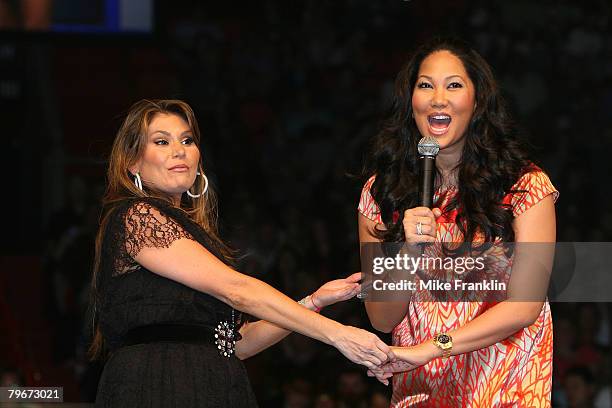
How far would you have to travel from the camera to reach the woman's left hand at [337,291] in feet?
10.7

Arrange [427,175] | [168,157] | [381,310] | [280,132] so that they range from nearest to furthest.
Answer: [427,175] < [168,157] < [381,310] < [280,132]

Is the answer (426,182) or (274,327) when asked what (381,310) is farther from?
(426,182)

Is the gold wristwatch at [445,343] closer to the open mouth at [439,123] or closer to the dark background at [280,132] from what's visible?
the open mouth at [439,123]

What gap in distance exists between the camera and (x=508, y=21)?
802cm

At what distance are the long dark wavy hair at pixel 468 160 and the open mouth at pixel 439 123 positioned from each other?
3.2 inches

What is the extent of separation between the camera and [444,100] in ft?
10.2

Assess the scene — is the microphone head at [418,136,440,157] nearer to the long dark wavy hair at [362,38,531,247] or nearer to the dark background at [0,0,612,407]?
the long dark wavy hair at [362,38,531,247]

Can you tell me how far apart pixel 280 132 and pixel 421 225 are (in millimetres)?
4793

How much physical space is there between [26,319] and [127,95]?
1952 millimetres

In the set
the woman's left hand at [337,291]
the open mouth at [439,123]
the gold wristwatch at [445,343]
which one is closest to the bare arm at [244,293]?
the gold wristwatch at [445,343]

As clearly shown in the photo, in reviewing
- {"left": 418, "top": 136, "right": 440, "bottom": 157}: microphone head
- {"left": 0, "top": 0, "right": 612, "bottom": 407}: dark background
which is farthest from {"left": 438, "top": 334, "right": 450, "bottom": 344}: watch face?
{"left": 0, "top": 0, "right": 612, "bottom": 407}: dark background

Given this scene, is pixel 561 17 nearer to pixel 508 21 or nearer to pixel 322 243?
pixel 508 21

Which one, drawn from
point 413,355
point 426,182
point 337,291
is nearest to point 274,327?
point 337,291

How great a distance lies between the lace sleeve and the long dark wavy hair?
0.59 m
